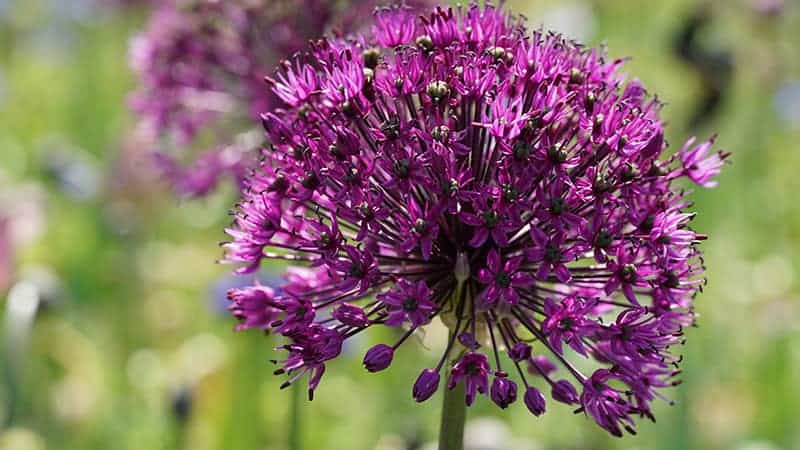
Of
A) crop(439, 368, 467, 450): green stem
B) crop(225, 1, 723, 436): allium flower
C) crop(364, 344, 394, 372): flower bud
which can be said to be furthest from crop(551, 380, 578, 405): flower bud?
crop(364, 344, 394, 372): flower bud

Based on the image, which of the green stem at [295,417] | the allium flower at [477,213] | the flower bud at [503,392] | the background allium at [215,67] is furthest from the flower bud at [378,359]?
the background allium at [215,67]

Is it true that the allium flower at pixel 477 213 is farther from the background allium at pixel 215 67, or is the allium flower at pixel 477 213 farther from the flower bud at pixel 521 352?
the background allium at pixel 215 67

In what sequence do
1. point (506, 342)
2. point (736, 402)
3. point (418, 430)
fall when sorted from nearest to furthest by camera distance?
point (506, 342) → point (418, 430) → point (736, 402)

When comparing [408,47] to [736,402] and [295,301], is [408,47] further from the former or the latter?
[736,402]

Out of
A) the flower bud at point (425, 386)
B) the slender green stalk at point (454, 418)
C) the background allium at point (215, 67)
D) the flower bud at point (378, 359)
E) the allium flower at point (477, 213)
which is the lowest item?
the slender green stalk at point (454, 418)

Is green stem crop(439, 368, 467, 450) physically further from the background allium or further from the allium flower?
the background allium

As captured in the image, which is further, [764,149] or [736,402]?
[764,149]

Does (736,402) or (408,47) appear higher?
(408,47)

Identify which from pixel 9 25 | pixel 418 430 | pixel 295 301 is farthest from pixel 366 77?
pixel 9 25
